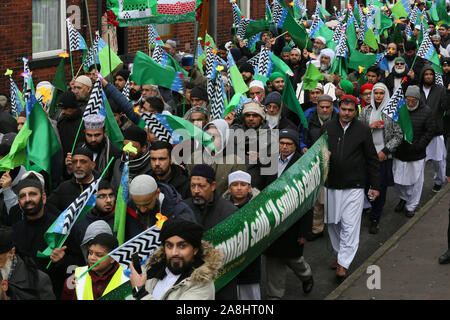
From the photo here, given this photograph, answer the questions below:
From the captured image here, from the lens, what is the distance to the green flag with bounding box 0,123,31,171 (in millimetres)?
7781

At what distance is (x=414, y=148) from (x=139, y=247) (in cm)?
635

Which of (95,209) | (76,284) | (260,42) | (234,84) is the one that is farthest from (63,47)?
(76,284)

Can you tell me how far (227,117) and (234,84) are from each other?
1.28m

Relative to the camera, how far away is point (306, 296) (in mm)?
8742

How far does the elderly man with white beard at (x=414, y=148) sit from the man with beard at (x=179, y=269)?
21.2 feet

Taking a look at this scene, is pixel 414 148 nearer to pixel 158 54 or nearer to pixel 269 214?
pixel 158 54

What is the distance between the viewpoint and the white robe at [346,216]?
926 centimetres

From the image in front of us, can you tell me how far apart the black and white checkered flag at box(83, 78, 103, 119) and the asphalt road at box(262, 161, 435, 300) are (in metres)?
2.69

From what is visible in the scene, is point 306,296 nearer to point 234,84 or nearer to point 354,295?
point 354,295

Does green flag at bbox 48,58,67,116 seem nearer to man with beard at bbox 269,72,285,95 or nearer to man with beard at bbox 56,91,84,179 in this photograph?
man with beard at bbox 56,91,84,179

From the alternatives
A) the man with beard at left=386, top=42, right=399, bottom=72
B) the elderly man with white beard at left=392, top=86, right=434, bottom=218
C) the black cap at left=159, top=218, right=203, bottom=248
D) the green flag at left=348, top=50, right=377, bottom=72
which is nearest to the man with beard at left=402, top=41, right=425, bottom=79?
the man with beard at left=386, top=42, right=399, bottom=72

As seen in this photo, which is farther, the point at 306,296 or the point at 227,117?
the point at 227,117

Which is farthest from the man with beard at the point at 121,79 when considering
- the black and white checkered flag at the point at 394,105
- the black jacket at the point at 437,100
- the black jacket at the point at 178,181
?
the black jacket at the point at 437,100

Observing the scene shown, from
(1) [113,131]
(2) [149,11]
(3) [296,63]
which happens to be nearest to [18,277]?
(1) [113,131]
